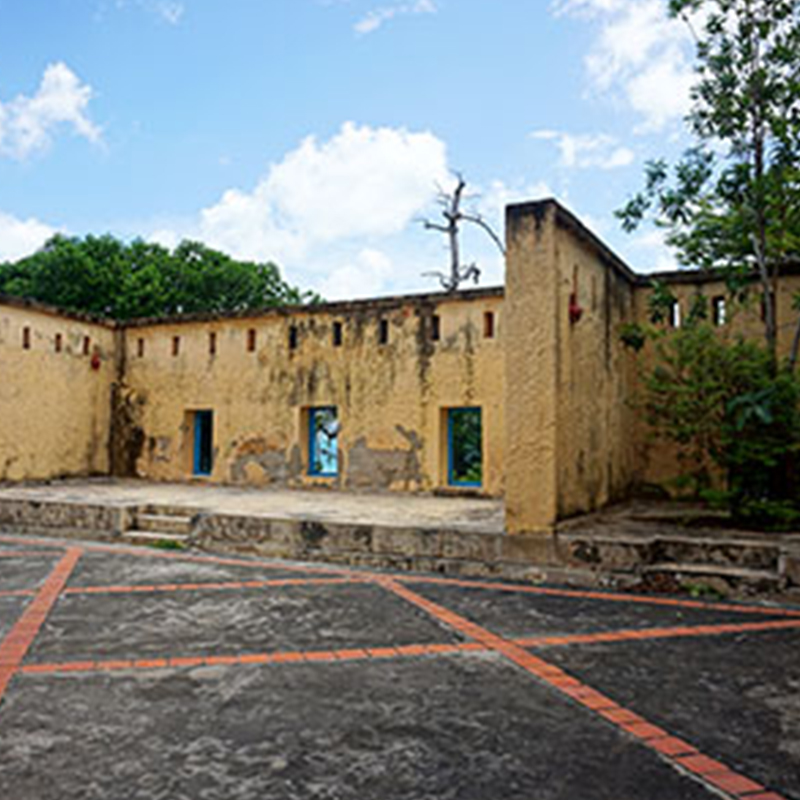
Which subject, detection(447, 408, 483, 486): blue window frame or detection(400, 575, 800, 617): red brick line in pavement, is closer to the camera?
detection(400, 575, 800, 617): red brick line in pavement

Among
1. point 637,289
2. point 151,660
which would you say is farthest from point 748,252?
point 151,660

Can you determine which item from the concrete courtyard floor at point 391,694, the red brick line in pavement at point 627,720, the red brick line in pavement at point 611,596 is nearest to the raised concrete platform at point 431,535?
the red brick line in pavement at point 611,596

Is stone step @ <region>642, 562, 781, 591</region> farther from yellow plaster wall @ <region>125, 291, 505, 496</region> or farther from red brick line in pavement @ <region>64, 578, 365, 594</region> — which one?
yellow plaster wall @ <region>125, 291, 505, 496</region>

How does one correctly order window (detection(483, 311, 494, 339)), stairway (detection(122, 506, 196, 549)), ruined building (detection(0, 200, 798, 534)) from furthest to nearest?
window (detection(483, 311, 494, 339)) → stairway (detection(122, 506, 196, 549)) → ruined building (detection(0, 200, 798, 534))

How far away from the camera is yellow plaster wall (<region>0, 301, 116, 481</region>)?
45.0ft

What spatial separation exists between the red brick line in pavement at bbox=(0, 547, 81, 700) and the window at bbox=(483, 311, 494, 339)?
23.5 feet

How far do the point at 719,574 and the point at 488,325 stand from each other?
20.9 feet

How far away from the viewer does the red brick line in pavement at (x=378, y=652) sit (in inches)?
174

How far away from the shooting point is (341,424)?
43.2ft

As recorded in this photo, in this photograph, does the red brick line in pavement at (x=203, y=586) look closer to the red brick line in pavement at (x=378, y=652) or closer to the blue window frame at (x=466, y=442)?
the red brick line in pavement at (x=378, y=652)

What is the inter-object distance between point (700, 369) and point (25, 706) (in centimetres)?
688

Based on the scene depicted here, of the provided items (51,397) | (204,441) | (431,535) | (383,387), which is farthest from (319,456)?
(204,441)

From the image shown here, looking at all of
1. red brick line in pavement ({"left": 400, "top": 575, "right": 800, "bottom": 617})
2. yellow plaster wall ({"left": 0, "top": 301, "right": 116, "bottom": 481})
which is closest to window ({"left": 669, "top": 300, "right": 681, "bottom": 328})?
red brick line in pavement ({"left": 400, "top": 575, "right": 800, "bottom": 617})

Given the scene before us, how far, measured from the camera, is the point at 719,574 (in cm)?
655
